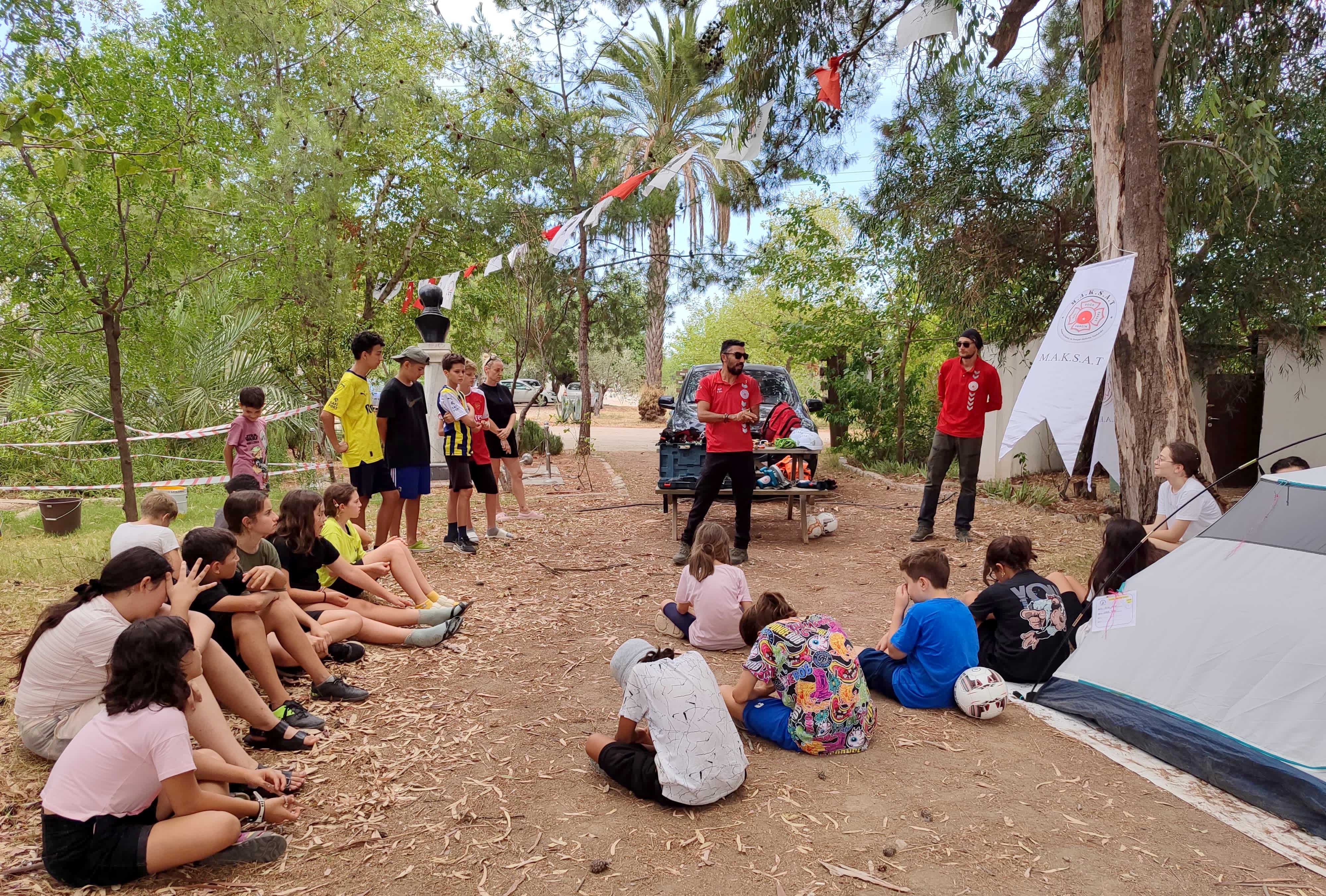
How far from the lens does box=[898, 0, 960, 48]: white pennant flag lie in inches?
265

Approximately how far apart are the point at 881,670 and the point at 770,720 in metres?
0.83

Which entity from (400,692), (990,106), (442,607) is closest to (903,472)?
(990,106)

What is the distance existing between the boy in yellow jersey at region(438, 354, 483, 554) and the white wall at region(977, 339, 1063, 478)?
7.74 m

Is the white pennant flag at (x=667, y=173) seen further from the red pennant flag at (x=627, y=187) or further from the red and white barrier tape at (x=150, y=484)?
the red and white barrier tape at (x=150, y=484)

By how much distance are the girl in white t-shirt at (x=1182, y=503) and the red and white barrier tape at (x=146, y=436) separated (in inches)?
263

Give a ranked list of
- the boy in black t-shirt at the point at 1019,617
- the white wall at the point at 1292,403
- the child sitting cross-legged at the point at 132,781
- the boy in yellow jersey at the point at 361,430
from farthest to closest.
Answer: the white wall at the point at 1292,403, the boy in yellow jersey at the point at 361,430, the boy in black t-shirt at the point at 1019,617, the child sitting cross-legged at the point at 132,781

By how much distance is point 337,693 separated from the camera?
13.1ft

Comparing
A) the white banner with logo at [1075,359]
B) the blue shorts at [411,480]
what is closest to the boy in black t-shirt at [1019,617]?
the white banner with logo at [1075,359]

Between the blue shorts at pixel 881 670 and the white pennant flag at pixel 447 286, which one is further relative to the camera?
the white pennant flag at pixel 447 286

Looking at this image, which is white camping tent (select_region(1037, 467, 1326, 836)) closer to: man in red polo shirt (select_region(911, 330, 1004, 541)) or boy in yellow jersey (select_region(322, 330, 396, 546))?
man in red polo shirt (select_region(911, 330, 1004, 541))

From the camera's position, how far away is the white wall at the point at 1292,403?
1031cm

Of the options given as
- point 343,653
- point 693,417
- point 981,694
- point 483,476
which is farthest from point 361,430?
point 981,694

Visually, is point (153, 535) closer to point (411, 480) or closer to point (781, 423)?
point (411, 480)

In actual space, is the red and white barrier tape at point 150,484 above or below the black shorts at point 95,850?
above
